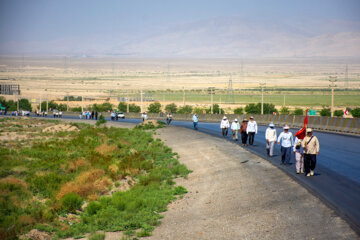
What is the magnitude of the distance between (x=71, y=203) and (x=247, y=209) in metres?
6.26

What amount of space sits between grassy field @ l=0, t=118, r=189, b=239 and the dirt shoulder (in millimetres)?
892

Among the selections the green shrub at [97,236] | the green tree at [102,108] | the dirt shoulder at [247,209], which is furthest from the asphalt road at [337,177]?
the green tree at [102,108]

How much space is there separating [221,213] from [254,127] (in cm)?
1542

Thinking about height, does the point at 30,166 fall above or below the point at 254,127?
below

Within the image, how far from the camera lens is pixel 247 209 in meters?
15.8

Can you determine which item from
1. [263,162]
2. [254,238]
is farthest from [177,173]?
[254,238]

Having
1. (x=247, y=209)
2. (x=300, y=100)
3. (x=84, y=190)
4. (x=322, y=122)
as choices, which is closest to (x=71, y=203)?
(x=84, y=190)

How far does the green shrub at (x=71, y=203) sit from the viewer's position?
18.0 m

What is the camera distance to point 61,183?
23.0 m

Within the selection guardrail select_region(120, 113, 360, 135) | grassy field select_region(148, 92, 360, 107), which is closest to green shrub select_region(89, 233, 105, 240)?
guardrail select_region(120, 113, 360, 135)

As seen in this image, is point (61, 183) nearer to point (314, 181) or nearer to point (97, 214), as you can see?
point (97, 214)

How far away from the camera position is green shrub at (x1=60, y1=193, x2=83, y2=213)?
59.1 ft

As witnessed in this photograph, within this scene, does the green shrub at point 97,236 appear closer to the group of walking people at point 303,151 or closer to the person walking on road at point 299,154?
the group of walking people at point 303,151

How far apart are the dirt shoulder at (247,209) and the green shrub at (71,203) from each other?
11.0 ft
